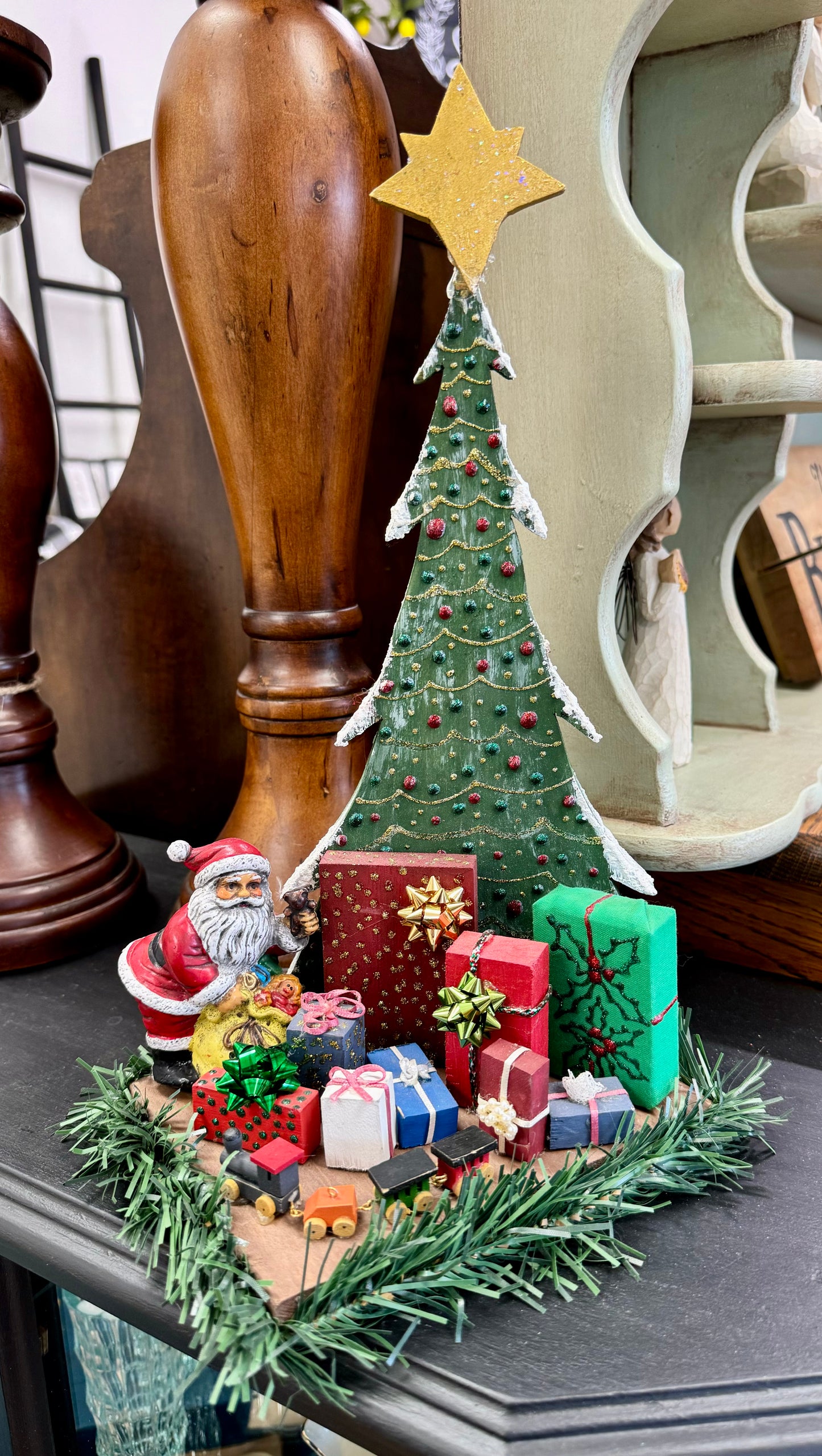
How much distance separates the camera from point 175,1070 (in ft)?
1.61

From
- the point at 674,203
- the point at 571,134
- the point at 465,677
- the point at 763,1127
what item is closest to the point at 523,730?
the point at 465,677

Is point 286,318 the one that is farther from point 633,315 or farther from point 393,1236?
point 393,1236

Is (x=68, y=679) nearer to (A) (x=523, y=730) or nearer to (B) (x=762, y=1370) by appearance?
(A) (x=523, y=730)

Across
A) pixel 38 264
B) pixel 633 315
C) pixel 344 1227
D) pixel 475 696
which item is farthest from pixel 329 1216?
pixel 38 264

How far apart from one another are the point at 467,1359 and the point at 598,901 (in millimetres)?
194

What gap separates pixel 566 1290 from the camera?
0.37 m

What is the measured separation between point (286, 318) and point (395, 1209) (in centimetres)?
44

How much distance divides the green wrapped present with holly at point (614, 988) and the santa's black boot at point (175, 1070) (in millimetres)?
179

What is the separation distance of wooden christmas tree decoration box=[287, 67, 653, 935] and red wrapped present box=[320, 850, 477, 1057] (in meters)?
0.03

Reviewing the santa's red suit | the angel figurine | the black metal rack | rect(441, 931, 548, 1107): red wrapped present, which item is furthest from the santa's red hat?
the black metal rack

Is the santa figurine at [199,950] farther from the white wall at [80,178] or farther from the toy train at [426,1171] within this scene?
the white wall at [80,178]

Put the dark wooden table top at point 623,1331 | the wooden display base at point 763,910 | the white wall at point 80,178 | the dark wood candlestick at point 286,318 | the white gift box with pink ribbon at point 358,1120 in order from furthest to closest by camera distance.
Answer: the white wall at point 80,178 → the wooden display base at point 763,910 → the dark wood candlestick at point 286,318 → the white gift box with pink ribbon at point 358,1120 → the dark wooden table top at point 623,1331

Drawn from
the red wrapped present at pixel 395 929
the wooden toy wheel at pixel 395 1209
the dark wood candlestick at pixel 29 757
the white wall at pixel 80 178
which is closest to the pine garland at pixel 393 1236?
the wooden toy wheel at pixel 395 1209

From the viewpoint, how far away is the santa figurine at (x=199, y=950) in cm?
47
